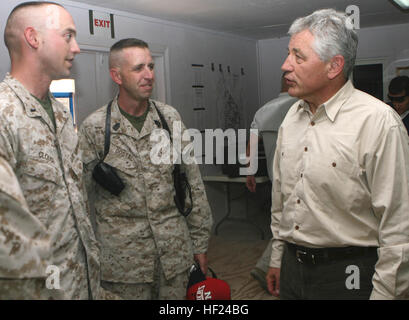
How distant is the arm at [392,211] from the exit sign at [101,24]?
2.46 metres

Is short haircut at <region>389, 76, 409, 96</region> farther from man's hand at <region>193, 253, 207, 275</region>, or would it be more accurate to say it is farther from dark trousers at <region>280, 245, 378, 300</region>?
dark trousers at <region>280, 245, 378, 300</region>

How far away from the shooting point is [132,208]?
1.74 m

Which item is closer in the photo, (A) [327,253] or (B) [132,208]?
(A) [327,253]

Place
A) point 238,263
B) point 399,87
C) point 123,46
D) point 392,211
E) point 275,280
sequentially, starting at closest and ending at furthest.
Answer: point 392,211 < point 275,280 < point 123,46 < point 399,87 < point 238,263

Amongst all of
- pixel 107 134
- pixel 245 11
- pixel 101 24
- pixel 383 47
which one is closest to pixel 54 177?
pixel 107 134

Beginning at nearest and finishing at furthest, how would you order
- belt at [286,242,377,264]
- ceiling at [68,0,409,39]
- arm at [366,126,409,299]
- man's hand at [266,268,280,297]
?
arm at [366,126,409,299] → belt at [286,242,377,264] → man's hand at [266,268,280,297] → ceiling at [68,0,409,39]

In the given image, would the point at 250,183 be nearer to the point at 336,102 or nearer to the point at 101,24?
the point at 101,24

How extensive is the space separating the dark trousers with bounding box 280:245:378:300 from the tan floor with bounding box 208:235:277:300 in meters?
1.61

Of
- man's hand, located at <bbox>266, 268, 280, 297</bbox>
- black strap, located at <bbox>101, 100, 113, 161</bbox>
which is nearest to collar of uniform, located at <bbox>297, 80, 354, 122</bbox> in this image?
man's hand, located at <bbox>266, 268, 280, 297</bbox>

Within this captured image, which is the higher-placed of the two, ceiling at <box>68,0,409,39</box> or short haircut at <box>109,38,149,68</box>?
ceiling at <box>68,0,409,39</box>

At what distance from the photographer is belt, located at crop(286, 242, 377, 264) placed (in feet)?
4.07

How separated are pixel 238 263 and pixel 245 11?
7.36 feet
